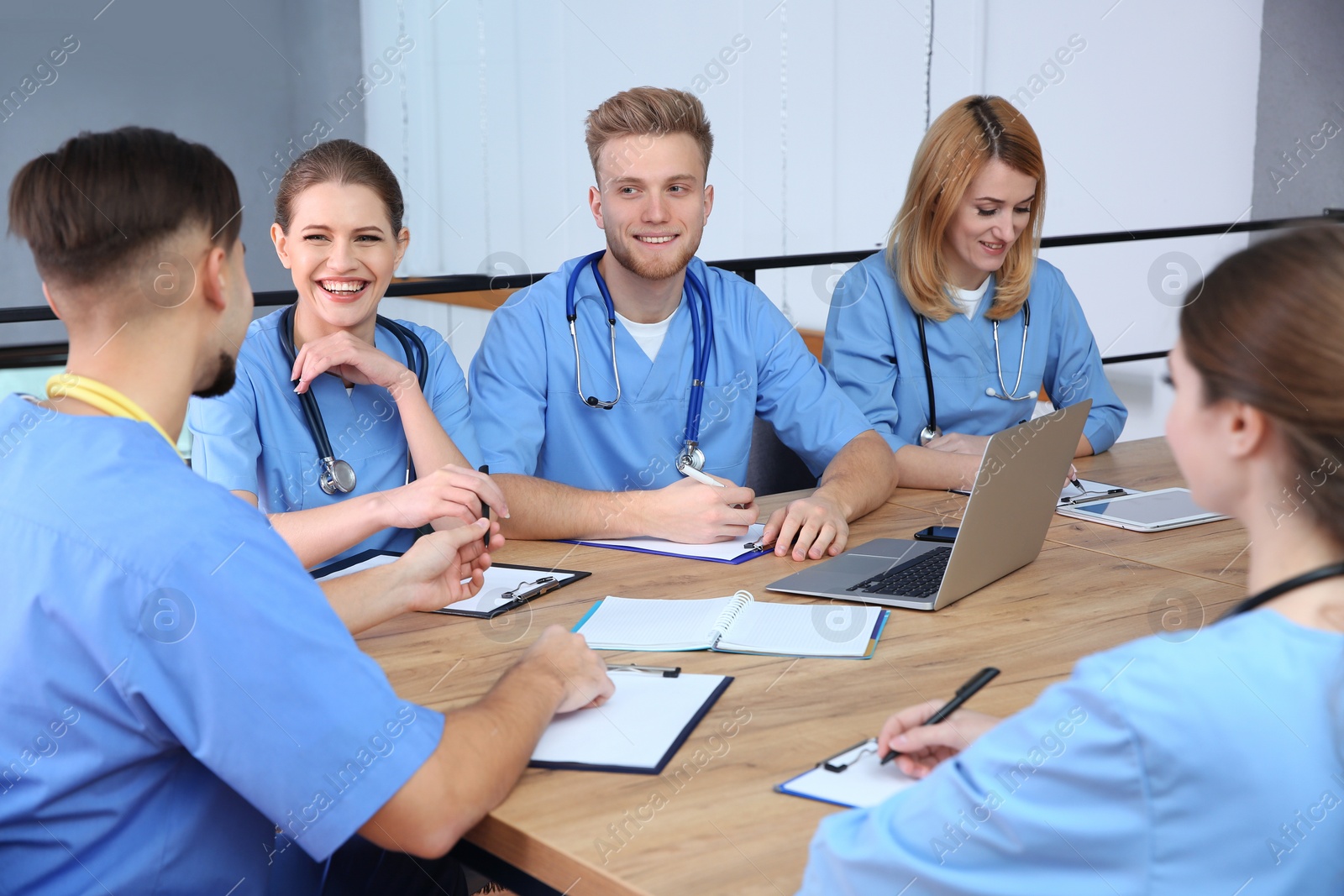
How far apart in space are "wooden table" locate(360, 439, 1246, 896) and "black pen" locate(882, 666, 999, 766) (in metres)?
0.02

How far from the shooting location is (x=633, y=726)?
1044mm

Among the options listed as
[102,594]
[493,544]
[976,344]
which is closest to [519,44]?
[976,344]

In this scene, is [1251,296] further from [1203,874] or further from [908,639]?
[908,639]

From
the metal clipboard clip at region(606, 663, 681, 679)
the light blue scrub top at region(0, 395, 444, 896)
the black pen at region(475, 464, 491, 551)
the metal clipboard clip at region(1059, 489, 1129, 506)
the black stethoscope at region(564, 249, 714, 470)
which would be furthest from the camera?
the black stethoscope at region(564, 249, 714, 470)

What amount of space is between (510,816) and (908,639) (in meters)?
0.55

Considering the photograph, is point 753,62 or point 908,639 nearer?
point 908,639

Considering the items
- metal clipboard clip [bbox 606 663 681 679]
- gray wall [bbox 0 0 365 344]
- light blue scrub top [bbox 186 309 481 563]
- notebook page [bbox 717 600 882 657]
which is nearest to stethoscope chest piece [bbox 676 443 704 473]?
light blue scrub top [bbox 186 309 481 563]

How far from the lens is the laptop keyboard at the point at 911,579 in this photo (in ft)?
4.66

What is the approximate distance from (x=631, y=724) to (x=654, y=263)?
1.12 m

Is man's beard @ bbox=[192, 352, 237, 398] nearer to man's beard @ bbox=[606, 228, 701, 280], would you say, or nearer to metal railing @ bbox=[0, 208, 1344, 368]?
metal railing @ bbox=[0, 208, 1344, 368]

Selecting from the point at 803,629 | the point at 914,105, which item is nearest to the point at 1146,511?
the point at 803,629

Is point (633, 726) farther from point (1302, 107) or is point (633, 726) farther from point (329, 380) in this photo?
point (1302, 107)

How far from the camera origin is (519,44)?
588 centimetres

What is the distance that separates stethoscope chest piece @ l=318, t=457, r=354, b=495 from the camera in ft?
5.53
